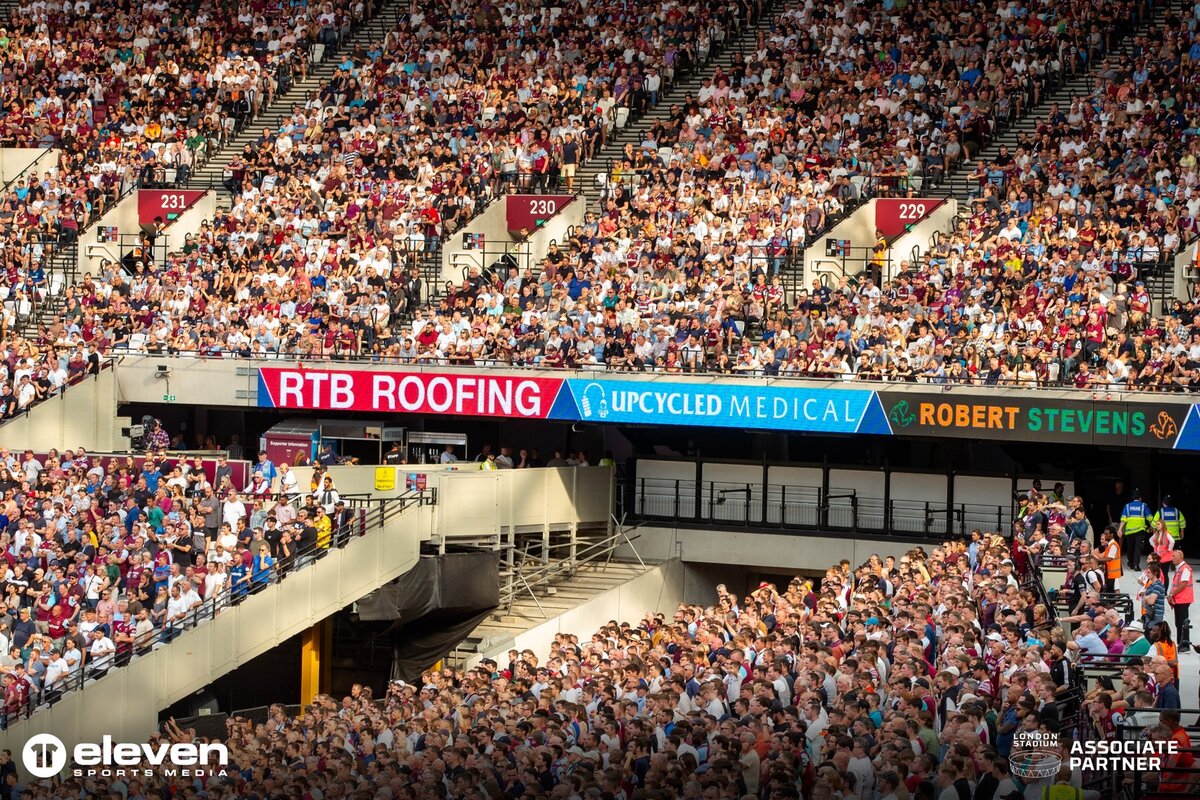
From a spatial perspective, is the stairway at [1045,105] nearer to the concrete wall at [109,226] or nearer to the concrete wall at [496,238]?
the concrete wall at [496,238]

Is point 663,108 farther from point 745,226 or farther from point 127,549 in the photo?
point 127,549

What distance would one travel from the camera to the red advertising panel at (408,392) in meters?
31.3

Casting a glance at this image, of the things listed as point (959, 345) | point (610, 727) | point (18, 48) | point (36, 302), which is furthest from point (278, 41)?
point (610, 727)

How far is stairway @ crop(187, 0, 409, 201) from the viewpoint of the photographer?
129 ft

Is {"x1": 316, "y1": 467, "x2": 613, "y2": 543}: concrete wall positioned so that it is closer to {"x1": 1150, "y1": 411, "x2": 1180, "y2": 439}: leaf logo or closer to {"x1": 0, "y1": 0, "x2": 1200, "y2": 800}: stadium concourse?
{"x1": 0, "y1": 0, "x2": 1200, "y2": 800}: stadium concourse

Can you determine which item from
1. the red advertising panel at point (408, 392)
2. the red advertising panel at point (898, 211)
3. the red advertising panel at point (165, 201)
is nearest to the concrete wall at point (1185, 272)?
the red advertising panel at point (898, 211)

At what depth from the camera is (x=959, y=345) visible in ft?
96.9

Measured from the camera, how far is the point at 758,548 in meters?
32.0

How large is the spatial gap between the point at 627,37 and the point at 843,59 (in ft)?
16.3

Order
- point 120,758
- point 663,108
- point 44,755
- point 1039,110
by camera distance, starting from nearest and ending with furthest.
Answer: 1. point 120,758
2. point 44,755
3. point 1039,110
4. point 663,108

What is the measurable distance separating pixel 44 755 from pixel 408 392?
10567 mm

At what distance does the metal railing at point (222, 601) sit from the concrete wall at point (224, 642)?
0.09 m

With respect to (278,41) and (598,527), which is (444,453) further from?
(278,41)

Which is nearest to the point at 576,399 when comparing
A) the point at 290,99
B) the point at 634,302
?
the point at 634,302
